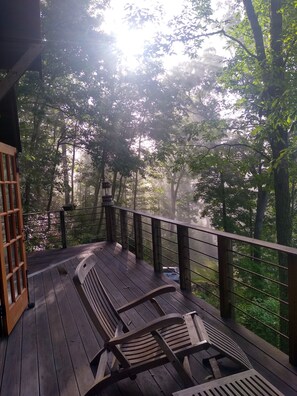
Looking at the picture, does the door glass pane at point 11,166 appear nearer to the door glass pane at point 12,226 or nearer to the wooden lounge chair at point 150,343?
the door glass pane at point 12,226

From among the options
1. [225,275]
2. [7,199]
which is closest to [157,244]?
[225,275]

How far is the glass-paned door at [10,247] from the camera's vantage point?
303cm

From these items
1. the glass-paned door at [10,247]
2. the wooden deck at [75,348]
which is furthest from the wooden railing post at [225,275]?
the glass-paned door at [10,247]

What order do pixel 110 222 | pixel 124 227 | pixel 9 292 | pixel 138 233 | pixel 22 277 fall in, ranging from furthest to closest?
pixel 110 222
pixel 124 227
pixel 138 233
pixel 22 277
pixel 9 292

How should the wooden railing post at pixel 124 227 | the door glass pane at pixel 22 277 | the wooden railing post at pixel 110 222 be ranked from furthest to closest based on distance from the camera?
the wooden railing post at pixel 110 222 → the wooden railing post at pixel 124 227 → the door glass pane at pixel 22 277

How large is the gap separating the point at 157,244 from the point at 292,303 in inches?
109

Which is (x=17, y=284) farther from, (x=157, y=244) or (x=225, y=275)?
(x=225, y=275)

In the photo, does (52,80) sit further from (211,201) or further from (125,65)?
(211,201)

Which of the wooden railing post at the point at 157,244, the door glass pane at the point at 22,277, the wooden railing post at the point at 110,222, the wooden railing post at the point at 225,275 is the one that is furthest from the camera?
the wooden railing post at the point at 110,222

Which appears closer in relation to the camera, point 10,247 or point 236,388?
point 236,388

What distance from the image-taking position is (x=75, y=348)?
2723 mm

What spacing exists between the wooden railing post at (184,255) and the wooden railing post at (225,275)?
84 cm

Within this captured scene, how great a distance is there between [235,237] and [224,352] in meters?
1.10

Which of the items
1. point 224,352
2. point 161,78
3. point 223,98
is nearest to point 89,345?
point 224,352
